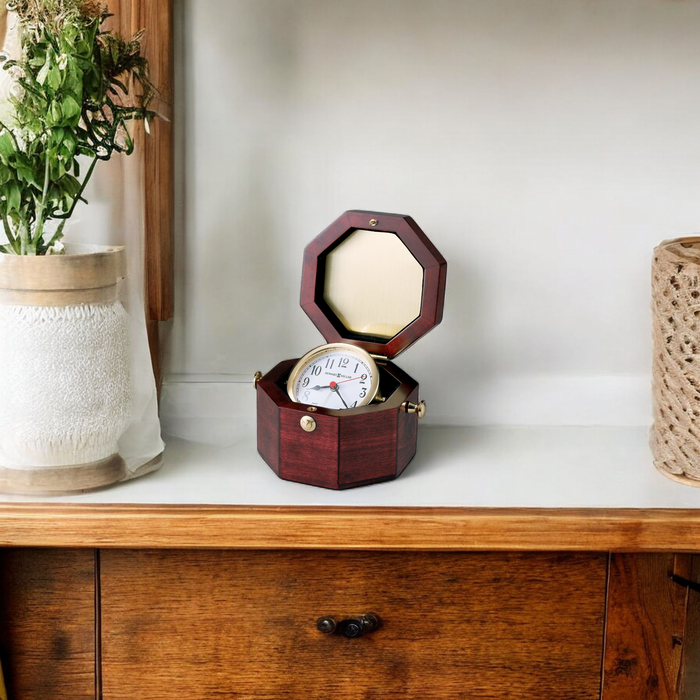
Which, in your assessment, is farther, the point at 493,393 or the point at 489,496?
the point at 493,393

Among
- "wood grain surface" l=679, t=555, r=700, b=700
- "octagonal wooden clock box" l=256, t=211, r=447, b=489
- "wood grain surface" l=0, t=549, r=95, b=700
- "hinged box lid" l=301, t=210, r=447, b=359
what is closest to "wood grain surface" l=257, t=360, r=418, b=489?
"octagonal wooden clock box" l=256, t=211, r=447, b=489

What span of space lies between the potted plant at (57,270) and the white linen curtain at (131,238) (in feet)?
0.12

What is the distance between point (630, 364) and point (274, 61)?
0.71m

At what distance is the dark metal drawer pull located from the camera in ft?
2.85

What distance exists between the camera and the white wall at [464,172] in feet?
3.76

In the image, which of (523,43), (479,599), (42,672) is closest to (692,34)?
(523,43)

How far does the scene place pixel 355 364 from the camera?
101 centimetres

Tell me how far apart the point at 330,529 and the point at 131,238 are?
0.44 metres

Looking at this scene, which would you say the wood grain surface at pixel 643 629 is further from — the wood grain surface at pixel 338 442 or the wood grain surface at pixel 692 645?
the wood grain surface at pixel 338 442

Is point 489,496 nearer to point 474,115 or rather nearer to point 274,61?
point 474,115

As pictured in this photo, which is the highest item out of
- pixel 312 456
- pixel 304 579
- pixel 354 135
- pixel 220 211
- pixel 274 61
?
pixel 274 61

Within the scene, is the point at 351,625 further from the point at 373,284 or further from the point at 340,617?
the point at 373,284

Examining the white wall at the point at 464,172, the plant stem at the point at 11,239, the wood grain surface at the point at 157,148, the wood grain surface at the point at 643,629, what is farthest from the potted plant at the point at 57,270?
the wood grain surface at the point at 643,629

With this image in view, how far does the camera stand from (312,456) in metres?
0.94
